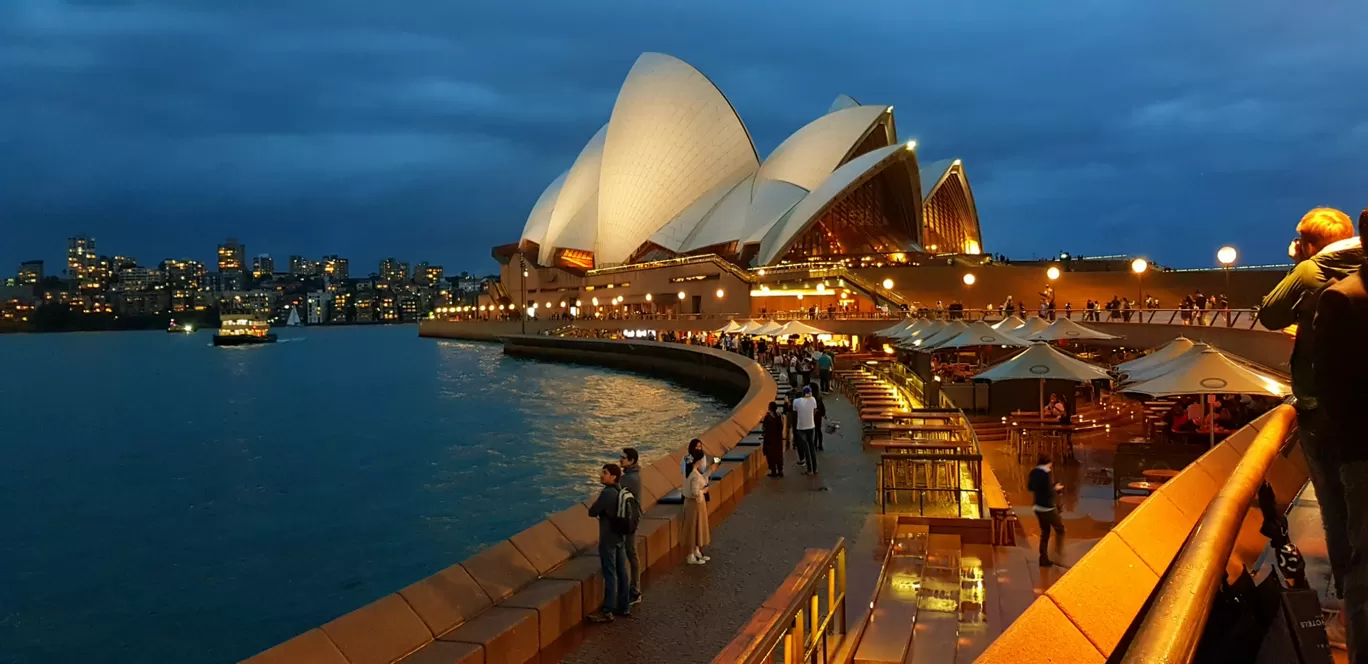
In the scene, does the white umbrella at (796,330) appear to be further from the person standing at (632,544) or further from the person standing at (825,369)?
the person standing at (632,544)

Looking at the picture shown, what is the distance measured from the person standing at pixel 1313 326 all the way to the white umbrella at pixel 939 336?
49.1ft

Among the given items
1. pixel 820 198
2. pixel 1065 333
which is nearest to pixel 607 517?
pixel 1065 333

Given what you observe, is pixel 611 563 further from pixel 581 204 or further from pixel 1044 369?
pixel 581 204

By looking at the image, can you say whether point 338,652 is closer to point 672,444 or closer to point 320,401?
point 672,444

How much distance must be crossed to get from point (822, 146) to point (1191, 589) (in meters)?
54.0

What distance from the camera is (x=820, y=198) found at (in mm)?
48125

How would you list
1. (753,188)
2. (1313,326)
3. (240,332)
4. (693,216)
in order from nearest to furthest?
(1313,326) → (753,188) → (693,216) → (240,332)

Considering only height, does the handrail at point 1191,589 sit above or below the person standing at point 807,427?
above

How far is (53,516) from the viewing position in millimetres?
15727

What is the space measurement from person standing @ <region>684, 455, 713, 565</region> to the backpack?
3.88 feet

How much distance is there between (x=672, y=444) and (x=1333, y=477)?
1901 centimetres

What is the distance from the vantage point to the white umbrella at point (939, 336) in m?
17.7

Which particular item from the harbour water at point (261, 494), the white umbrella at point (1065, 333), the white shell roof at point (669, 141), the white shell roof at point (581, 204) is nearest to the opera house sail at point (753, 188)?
the white shell roof at point (669, 141)

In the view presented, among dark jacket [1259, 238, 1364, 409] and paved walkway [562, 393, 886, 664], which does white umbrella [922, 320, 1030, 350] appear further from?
dark jacket [1259, 238, 1364, 409]
